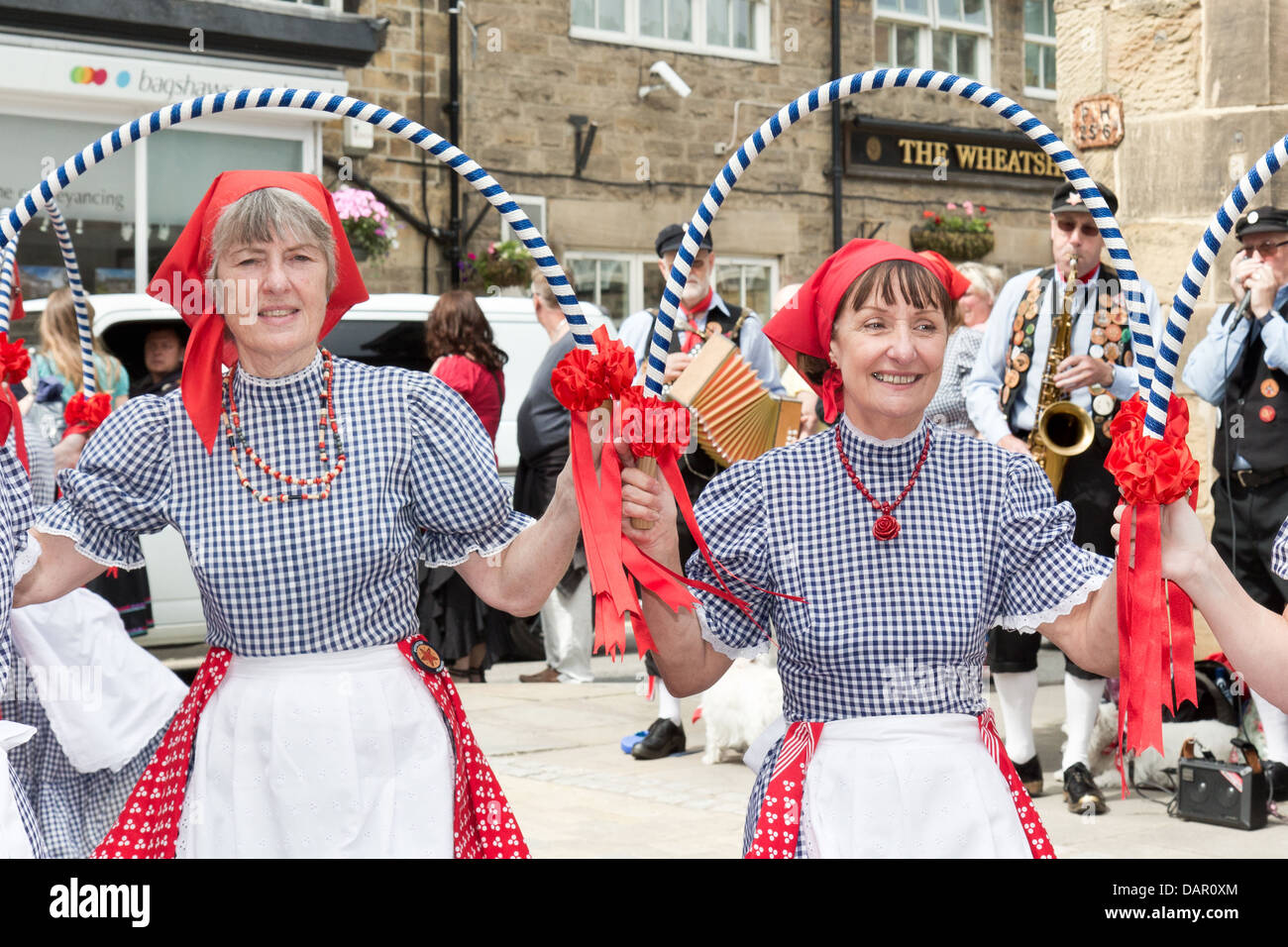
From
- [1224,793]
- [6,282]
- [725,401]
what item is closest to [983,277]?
[725,401]

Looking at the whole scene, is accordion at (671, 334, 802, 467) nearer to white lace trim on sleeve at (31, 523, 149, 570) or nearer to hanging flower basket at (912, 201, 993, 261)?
white lace trim on sleeve at (31, 523, 149, 570)

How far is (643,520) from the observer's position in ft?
9.38

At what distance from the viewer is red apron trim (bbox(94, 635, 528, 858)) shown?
9.47 feet

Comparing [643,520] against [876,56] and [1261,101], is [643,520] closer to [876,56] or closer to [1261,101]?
[1261,101]

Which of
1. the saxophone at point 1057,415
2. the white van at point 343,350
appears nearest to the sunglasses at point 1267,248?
the saxophone at point 1057,415

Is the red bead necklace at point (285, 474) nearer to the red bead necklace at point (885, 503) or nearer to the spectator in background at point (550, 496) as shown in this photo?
the red bead necklace at point (885, 503)

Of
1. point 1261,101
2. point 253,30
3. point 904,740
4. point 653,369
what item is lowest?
point 904,740

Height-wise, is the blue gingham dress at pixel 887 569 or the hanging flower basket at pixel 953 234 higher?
the hanging flower basket at pixel 953 234

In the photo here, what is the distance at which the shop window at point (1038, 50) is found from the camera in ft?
61.1

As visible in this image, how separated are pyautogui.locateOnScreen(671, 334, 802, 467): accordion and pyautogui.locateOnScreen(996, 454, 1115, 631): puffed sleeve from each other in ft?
10.6

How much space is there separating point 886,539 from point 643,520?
42 centimetres

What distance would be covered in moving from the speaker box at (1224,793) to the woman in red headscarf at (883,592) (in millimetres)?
2729

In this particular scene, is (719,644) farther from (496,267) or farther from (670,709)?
(496,267)

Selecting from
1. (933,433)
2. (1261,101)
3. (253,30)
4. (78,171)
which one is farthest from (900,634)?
(253,30)
